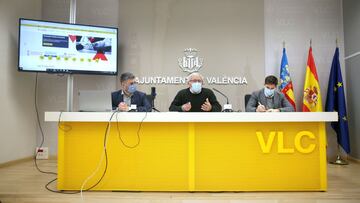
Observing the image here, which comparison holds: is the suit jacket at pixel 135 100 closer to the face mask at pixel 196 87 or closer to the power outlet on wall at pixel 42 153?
the face mask at pixel 196 87

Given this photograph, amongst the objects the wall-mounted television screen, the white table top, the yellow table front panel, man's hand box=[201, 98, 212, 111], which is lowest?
the yellow table front panel

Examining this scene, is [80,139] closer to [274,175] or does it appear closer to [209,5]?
[274,175]

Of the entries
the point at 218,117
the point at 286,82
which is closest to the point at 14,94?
the point at 218,117

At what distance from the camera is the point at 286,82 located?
12.9ft

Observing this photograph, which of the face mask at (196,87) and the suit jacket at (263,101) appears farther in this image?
the suit jacket at (263,101)

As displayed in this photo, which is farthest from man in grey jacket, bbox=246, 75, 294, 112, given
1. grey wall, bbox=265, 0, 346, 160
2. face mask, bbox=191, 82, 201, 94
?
grey wall, bbox=265, 0, 346, 160

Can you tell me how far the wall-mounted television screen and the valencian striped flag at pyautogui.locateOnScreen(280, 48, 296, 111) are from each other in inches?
101

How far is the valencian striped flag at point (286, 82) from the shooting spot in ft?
12.7

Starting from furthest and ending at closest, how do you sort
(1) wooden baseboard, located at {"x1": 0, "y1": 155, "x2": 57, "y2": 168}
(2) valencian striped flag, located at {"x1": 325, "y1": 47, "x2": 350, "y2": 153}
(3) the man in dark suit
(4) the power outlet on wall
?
(4) the power outlet on wall
(2) valencian striped flag, located at {"x1": 325, "y1": 47, "x2": 350, "y2": 153}
(1) wooden baseboard, located at {"x1": 0, "y1": 155, "x2": 57, "y2": 168}
(3) the man in dark suit

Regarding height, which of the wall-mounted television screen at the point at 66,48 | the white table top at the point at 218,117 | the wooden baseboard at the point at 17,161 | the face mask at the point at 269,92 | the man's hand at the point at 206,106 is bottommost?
the wooden baseboard at the point at 17,161

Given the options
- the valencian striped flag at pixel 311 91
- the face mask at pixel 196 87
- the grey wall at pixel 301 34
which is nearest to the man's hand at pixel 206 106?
the face mask at pixel 196 87

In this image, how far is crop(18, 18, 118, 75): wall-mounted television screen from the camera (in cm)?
344

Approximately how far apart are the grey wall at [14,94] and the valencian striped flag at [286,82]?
3.94m

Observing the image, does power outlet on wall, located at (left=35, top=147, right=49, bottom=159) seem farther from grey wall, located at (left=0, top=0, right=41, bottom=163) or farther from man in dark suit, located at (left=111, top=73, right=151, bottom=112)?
man in dark suit, located at (left=111, top=73, right=151, bottom=112)
